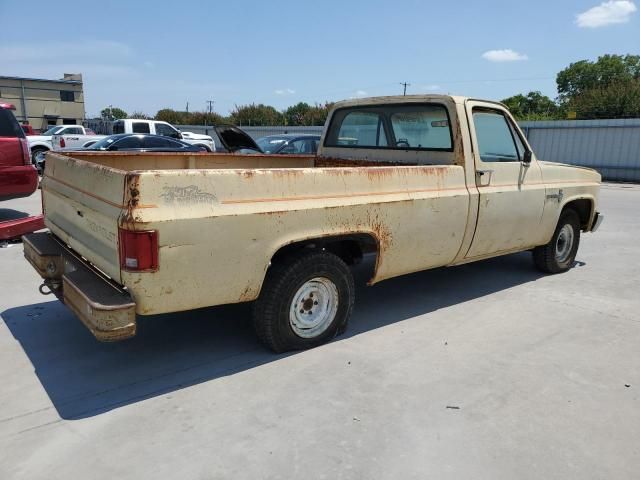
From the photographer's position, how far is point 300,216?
3.56 meters

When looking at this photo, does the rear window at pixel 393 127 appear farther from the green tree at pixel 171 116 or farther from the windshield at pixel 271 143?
the green tree at pixel 171 116

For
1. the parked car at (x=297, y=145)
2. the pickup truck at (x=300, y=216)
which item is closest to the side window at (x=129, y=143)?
the parked car at (x=297, y=145)

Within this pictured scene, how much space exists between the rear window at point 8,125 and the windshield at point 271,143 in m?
5.28

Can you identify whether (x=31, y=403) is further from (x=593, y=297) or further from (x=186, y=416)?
(x=593, y=297)

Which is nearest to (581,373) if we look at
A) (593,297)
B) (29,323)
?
(593,297)

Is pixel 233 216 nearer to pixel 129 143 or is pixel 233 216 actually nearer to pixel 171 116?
pixel 129 143

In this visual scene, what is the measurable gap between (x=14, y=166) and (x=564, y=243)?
7454mm

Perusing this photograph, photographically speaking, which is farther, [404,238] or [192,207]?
[404,238]

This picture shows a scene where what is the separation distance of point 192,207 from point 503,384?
2321mm

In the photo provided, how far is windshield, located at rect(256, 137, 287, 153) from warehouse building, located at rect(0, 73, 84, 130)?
3788 cm

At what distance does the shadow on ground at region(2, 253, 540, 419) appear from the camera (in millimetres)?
3361

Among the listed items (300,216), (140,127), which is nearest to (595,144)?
(140,127)

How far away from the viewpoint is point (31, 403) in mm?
3158

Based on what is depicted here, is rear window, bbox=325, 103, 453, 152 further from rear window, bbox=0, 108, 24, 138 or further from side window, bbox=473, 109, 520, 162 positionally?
rear window, bbox=0, 108, 24, 138
